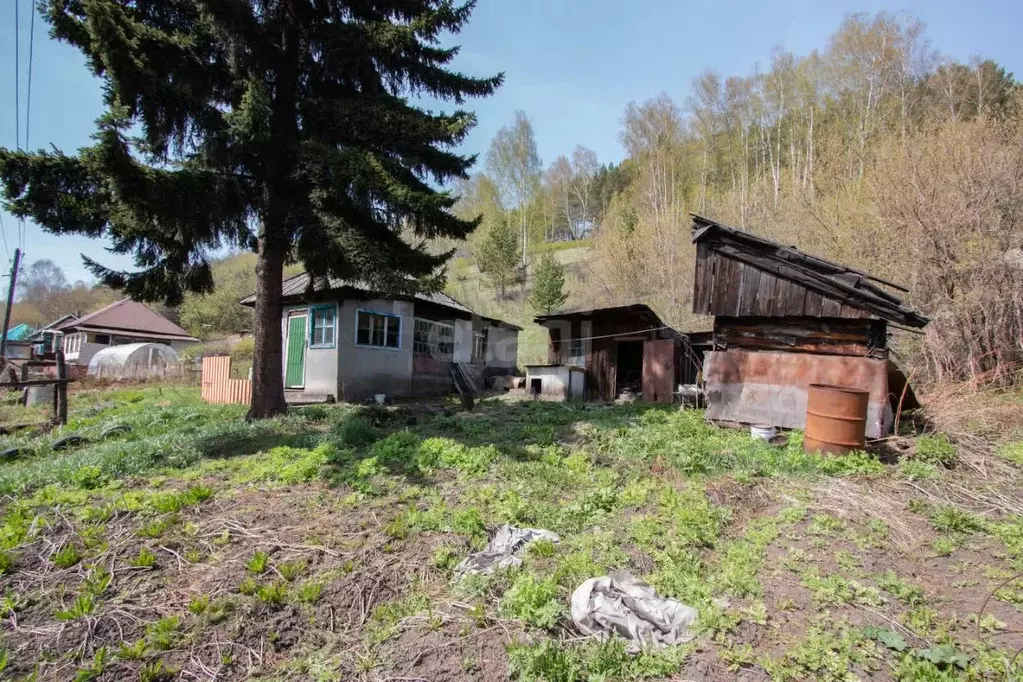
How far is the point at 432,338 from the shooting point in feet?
53.8

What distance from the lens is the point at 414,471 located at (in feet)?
21.0

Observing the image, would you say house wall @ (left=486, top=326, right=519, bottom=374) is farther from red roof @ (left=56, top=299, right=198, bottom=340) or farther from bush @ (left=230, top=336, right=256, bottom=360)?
red roof @ (left=56, top=299, right=198, bottom=340)

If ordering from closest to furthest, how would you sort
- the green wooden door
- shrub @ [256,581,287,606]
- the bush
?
shrub @ [256,581,287,606] < the green wooden door < the bush

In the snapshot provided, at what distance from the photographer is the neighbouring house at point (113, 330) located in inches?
1142

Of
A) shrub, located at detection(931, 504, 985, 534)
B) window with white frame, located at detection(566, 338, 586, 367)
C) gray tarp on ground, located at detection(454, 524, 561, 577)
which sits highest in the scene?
window with white frame, located at detection(566, 338, 586, 367)

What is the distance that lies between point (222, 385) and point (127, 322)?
78.6 feet

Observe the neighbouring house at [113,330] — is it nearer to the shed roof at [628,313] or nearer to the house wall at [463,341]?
the house wall at [463,341]

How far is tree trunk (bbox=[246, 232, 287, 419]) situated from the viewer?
964 cm

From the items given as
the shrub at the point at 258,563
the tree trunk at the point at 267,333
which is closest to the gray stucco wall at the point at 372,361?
the tree trunk at the point at 267,333

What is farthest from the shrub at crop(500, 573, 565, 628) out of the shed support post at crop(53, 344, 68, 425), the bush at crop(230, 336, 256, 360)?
the bush at crop(230, 336, 256, 360)

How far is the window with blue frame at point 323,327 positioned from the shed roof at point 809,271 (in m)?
9.76

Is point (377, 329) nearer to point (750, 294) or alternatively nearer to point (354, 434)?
point (354, 434)

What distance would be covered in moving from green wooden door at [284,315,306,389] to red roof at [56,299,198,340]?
21.8 metres

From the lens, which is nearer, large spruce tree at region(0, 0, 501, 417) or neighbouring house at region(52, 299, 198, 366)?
large spruce tree at region(0, 0, 501, 417)
